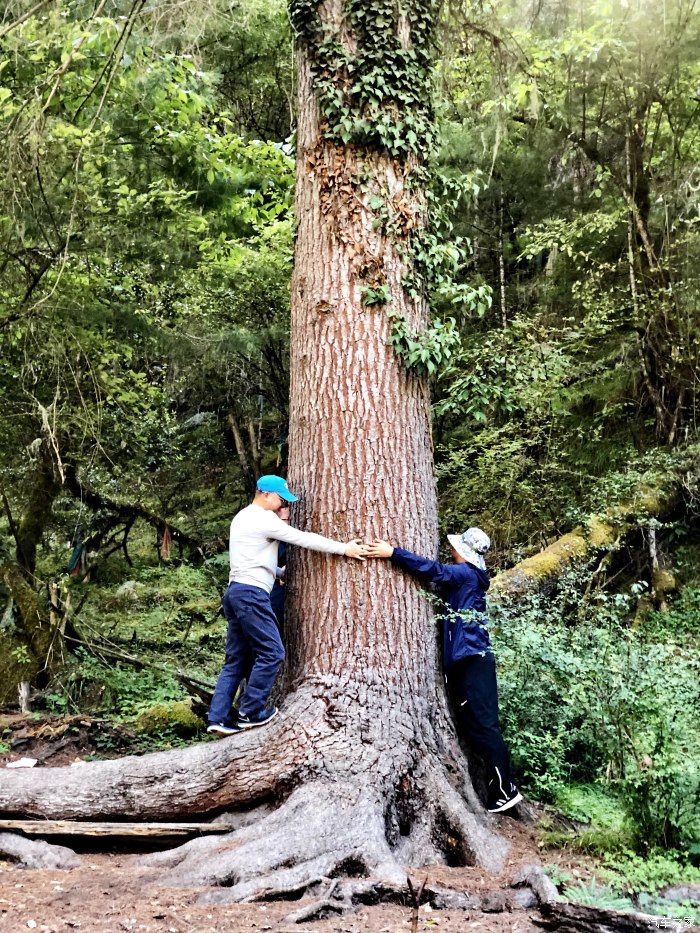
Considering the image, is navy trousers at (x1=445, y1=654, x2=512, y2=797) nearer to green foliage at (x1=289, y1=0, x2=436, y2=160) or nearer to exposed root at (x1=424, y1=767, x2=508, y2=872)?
exposed root at (x1=424, y1=767, x2=508, y2=872)

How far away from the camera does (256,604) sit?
5266 millimetres

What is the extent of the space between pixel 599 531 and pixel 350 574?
224 inches

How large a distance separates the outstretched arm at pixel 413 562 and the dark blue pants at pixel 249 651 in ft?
3.07

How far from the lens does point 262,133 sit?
15.9m

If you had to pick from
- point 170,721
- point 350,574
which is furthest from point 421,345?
point 170,721

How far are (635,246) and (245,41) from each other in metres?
8.67

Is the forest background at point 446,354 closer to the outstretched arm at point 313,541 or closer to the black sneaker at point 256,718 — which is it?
the outstretched arm at point 313,541

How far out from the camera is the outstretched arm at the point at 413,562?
4.98 metres

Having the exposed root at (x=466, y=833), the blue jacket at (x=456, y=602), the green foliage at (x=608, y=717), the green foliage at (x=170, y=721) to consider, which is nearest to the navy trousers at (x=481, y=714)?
the blue jacket at (x=456, y=602)

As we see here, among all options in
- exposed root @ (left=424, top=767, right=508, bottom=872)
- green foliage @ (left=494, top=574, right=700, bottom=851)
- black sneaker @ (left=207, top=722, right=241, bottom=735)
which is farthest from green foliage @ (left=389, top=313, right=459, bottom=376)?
black sneaker @ (left=207, top=722, right=241, bottom=735)

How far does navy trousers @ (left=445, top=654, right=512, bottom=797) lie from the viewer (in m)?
5.21

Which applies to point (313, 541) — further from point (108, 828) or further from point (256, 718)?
point (108, 828)

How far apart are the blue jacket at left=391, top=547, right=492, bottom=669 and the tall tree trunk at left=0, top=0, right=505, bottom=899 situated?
14cm

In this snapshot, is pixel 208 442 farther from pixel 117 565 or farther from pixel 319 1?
pixel 319 1
